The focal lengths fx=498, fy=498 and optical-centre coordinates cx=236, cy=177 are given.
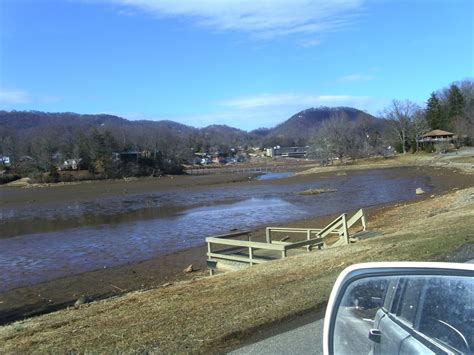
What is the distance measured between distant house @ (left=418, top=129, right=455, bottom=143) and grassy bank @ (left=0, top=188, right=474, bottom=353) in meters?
113

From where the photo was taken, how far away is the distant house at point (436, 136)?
379 feet

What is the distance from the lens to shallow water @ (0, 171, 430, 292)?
24375 millimetres

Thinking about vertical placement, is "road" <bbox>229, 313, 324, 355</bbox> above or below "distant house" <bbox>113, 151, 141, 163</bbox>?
below

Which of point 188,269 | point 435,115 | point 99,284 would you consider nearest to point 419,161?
point 435,115

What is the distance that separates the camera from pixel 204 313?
6.98 meters

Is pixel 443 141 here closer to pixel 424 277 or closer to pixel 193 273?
pixel 193 273

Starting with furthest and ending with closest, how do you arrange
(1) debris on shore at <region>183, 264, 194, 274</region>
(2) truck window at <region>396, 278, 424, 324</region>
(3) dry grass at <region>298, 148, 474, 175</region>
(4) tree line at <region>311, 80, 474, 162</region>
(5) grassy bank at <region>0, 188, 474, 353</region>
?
(4) tree line at <region>311, 80, 474, 162</region>
(3) dry grass at <region>298, 148, 474, 175</region>
(1) debris on shore at <region>183, 264, 194, 274</region>
(5) grassy bank at <region>0, 188, 474, 353</region>
(2) truck window at <region>396, 278, 424, 324</region>

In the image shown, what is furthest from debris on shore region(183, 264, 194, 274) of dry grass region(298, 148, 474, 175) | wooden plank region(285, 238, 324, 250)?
dry grass region(298, 148, 474, 175)

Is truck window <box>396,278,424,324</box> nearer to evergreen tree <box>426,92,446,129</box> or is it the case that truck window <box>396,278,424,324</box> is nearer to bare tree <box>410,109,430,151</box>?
bare tree <box>410,109,430,151</box>

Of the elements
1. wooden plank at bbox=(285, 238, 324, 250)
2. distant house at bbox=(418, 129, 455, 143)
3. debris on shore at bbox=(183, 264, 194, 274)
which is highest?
distant house at bbox=(418, 129, 455, 143)

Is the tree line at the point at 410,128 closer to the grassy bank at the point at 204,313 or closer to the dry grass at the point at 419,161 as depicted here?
the dry grass at the point at 419,161

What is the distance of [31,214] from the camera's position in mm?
52625

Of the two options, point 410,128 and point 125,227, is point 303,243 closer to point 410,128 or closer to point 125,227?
point 125,227

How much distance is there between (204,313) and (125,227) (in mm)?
30919
